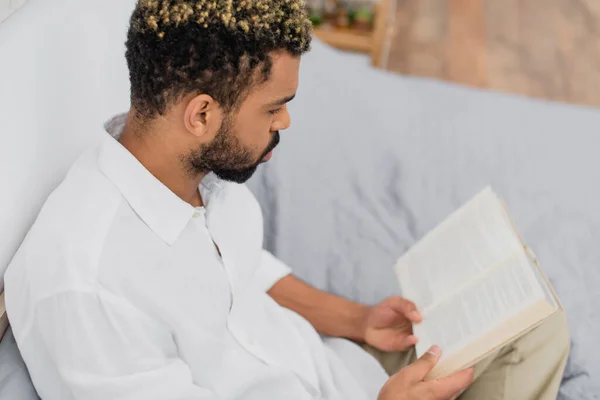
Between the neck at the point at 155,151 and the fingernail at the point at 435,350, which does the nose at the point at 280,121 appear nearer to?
the neck at the point at 155,151

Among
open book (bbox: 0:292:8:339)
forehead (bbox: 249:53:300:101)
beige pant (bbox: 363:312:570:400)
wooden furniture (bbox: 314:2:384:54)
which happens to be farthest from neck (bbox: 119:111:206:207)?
wooden furniture (bbox: 314:2:384:54)

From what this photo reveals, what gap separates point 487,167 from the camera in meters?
1.43

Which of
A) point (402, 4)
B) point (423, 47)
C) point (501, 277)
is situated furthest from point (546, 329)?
point (402, 4)

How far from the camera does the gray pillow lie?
0.74 metres

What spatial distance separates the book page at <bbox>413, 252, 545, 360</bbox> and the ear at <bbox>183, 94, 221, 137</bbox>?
43 centimetres

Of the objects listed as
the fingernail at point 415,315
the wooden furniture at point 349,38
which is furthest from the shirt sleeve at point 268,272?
the wooden furniture at point 349,38

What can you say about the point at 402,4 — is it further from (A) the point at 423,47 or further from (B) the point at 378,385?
(B) the point at 378,385

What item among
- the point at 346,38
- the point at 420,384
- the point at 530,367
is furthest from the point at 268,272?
the point at 346,38

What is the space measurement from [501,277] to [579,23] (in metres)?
2.49

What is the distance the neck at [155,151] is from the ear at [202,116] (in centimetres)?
4

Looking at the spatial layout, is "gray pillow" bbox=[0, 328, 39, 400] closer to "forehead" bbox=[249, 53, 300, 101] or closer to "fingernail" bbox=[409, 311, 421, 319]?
"forehead" bbox=[249, 53, 300, 101]

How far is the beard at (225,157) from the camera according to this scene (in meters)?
0.79

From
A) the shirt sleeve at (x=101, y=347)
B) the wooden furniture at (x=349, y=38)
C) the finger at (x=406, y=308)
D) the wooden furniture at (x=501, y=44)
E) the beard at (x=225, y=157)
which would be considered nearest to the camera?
the shirt sleeve at (x=101, y=347)

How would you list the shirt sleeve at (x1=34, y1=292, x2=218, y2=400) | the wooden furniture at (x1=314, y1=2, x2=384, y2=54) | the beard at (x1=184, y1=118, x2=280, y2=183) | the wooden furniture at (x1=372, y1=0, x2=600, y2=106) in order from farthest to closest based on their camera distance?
the wooden furniture at (x1=372, y1=0, x2=600, y2=106)
the wooden furniture at (x1=314, y1=2, x2=384, y2=54)
the beard at (x1=184, y1=118, x2=280, y2=183)
the shirt sleeve at (x1=34, y1=292, x2=218, y2=400)
